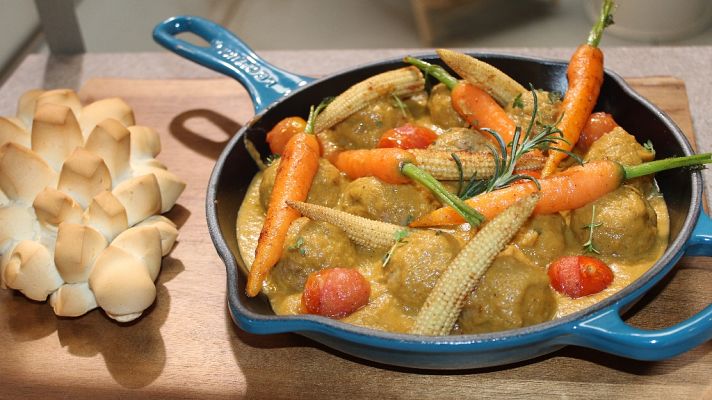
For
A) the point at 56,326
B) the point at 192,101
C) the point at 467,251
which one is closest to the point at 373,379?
the point at 467,251

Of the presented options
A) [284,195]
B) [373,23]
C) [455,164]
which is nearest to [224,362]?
[284,195]

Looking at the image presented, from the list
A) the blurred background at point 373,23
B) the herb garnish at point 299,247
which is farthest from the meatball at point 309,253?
the blurred background at point 373,23

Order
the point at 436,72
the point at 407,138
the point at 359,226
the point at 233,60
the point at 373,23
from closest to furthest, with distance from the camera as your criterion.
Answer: the point at 359,226, the point at 407,138, the point at 436,72, the point at 233,60, the point at 373,23

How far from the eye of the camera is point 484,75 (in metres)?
2.32

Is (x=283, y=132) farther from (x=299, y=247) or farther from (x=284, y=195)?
(x=299, y=247)

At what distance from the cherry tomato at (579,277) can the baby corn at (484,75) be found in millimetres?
669

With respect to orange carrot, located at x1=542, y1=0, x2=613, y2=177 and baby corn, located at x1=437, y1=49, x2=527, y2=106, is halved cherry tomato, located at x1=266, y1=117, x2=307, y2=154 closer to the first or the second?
baby corn, located at x1=437, y1=49, x2=527, y2=106

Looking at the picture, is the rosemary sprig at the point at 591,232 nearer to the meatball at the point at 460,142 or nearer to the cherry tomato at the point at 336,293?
the meatball at the point at 460,142

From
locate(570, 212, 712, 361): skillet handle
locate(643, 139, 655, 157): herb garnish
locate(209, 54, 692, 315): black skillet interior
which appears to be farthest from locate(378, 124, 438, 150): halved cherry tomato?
locate(570, 212, 712, 361): skillet handle

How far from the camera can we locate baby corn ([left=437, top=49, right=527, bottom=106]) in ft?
7.59

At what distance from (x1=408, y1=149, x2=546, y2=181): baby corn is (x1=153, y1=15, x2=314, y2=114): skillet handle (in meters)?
0.67

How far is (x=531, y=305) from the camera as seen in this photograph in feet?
5.72

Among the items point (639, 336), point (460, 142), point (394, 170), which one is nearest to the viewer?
point (639, 336)

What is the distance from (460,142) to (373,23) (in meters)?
2.18
